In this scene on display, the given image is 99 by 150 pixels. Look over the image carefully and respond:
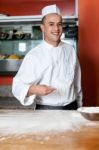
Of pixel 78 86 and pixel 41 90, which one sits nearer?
pixel 41 90

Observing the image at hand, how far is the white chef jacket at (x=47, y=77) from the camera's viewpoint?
75.1 inches

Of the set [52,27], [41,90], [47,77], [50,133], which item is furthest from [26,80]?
[50,133]

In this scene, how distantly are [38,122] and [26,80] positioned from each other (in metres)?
0.53

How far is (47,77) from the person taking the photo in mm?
1936

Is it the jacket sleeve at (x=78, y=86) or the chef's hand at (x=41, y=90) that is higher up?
the chef's hand at (x=41, y=90)

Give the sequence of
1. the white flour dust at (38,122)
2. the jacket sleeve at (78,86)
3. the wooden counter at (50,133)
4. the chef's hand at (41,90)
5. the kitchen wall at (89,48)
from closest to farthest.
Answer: the wooden counter at (50,133) → the white flour dust at (38,122) → the chef's hand at (41,90) → the jacket sleeve at (78,86) → the kitchen wall at (89,48)

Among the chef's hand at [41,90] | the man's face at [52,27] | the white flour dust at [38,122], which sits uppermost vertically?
the man's face at [52,27]

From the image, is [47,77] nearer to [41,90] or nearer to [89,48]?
[41,90]

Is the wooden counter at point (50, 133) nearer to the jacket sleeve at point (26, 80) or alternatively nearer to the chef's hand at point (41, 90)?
the chef's hand at point (41, 90)

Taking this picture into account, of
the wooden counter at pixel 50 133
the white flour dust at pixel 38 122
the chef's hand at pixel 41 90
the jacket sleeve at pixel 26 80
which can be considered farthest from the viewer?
the jacket sleeve at pixel 26 80

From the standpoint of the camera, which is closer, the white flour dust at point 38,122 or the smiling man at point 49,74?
the white flour dust at point 38,122

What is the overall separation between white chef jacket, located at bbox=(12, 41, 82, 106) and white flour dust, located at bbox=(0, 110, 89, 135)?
9.9 inches

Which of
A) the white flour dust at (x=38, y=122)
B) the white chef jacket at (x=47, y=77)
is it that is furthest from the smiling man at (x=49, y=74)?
the white flour dust at (x=38, y=122)

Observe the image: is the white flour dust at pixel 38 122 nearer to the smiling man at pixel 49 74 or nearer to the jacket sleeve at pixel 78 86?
the smiling man at pixel 49 74
